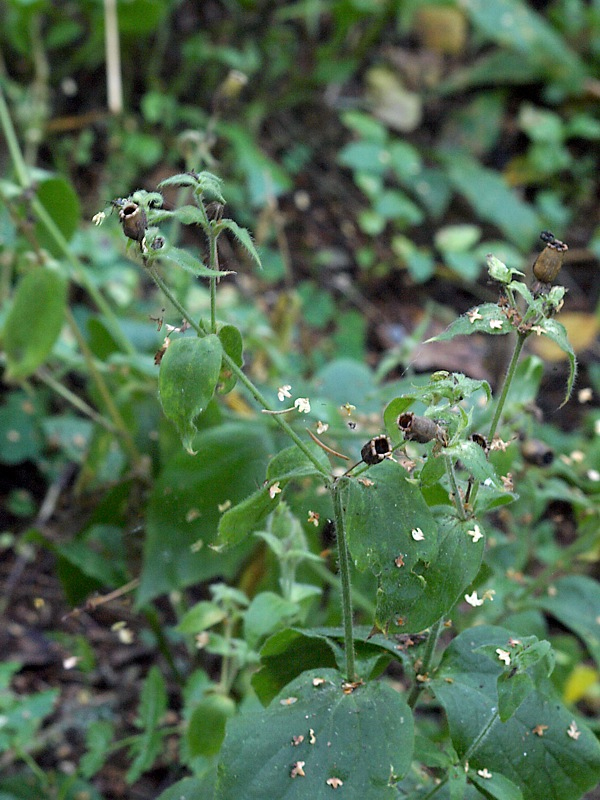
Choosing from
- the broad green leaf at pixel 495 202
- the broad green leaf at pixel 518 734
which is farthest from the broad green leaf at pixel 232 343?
the broad green leaf at pixel 495 202

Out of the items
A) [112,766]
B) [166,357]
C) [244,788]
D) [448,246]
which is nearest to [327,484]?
[166,357]

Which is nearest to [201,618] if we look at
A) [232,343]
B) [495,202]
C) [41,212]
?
[232,343]

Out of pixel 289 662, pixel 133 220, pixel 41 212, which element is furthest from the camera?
pixel 41 212

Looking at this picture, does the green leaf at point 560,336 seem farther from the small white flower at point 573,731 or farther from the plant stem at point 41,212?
the plant stem at point 41,212

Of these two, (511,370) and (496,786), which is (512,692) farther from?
(511,370)

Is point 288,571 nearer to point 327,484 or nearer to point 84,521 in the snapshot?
point 327,484

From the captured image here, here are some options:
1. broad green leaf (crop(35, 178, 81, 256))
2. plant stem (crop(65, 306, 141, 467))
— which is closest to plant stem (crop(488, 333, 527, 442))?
plant stem (crop(65, 306, 141, 467))
